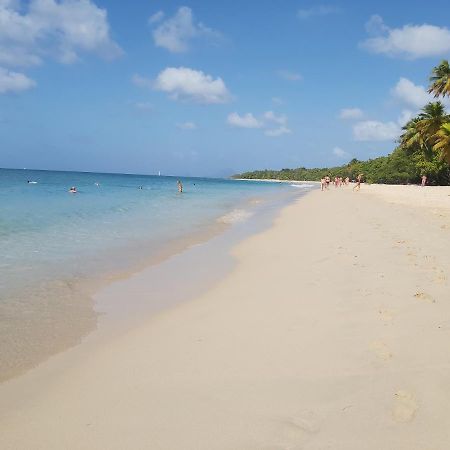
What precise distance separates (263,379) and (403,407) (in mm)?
1110

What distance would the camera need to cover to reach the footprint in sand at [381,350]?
151 inches

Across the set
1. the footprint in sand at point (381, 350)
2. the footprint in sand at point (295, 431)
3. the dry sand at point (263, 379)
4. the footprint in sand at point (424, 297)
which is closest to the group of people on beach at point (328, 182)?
the dry sand at point (263, 379)

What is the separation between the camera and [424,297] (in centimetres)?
548

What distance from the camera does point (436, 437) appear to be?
272 cm

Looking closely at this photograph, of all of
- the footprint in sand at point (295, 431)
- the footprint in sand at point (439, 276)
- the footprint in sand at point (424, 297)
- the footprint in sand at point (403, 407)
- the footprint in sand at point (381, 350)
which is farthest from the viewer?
the footprint in sand at point (439, 276)

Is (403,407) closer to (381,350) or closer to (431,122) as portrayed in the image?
(381,350)

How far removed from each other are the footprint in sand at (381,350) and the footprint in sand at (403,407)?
0.59 m

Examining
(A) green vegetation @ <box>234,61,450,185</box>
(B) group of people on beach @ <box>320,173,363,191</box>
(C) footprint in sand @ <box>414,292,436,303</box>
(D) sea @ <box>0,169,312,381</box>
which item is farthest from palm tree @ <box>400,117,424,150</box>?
(C) footprint in sand @ <box>414,292,436,303</box>

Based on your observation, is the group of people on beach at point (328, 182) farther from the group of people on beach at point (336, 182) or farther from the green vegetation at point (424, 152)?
the green vegetation at point (424, 152)

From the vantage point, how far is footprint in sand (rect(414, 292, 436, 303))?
5357mm

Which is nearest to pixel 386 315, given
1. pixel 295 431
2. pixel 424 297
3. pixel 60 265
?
pixel 424 297

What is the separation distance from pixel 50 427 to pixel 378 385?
100 inches

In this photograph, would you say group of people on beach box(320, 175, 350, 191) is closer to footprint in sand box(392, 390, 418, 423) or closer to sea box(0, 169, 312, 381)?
Result: sea box(0, 169, 312, 381)

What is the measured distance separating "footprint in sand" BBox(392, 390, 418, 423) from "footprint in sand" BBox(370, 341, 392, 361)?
594mm
